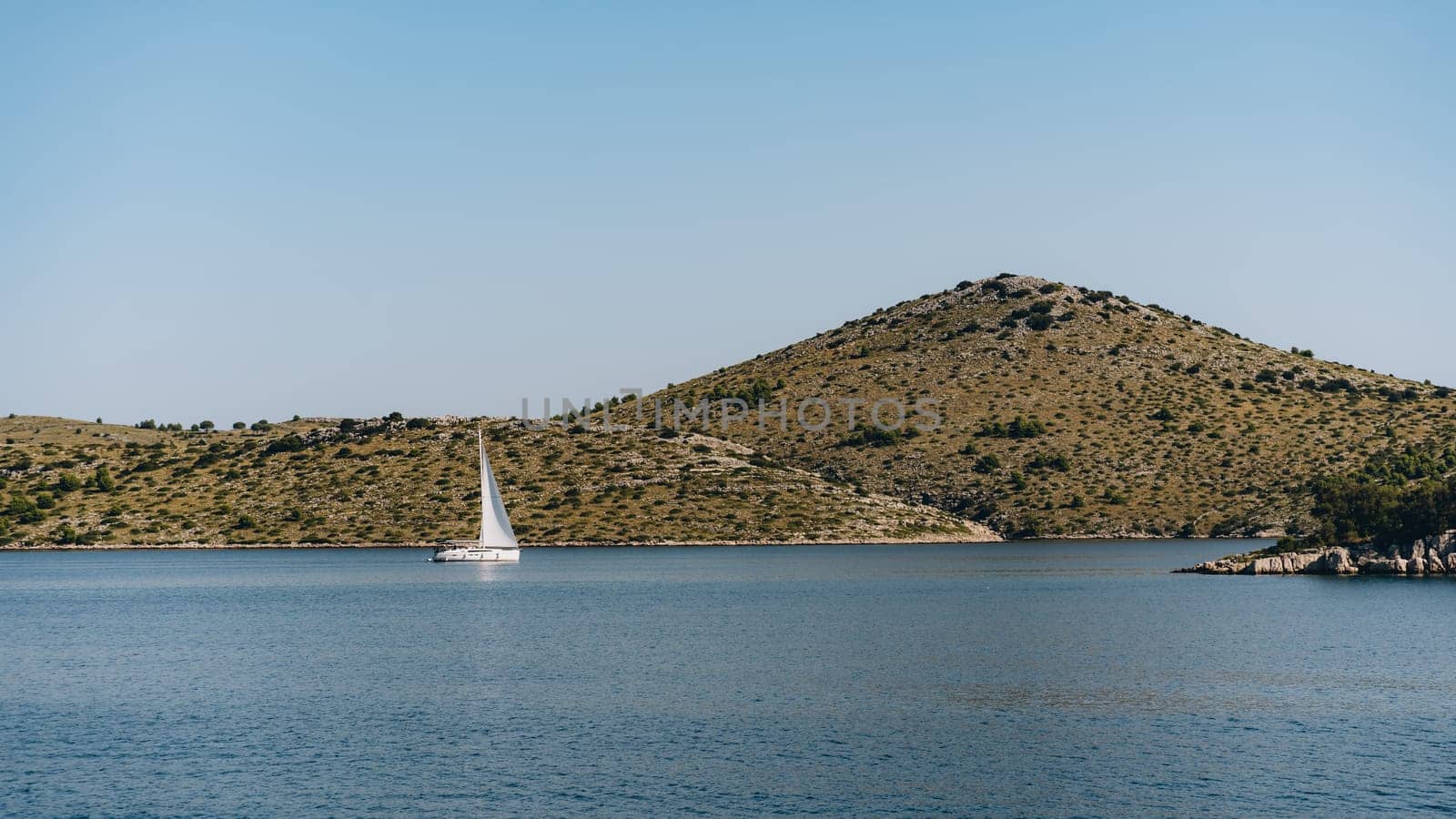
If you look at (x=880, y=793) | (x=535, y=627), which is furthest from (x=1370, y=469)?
(x=880, y=793)

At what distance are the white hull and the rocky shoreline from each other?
64.9m

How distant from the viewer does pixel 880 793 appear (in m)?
42.9

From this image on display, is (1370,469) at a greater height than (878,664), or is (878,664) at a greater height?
(1370,469)

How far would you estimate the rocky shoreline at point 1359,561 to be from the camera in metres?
113

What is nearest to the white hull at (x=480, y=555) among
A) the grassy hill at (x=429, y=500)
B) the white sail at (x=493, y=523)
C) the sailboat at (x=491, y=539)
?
the sailboat at (x=491, y=539)

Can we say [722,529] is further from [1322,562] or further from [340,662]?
[340,662]

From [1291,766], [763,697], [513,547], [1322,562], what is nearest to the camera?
[1291,766]

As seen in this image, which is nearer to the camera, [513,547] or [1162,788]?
[1162,788]

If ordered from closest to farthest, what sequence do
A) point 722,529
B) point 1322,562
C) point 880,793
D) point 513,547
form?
point 880,793 → point 1322,562 → point 513,547 → point 722,529

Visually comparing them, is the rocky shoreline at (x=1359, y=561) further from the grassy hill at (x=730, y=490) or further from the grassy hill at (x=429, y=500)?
the grassy hill at (x=429, y=500)

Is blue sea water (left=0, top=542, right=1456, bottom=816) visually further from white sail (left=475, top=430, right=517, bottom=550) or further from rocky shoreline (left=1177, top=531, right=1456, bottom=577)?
white sail (left=475, top=430, right=517, bottom=550)

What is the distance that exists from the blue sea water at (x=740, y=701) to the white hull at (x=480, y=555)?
33196mm

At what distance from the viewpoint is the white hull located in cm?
14625

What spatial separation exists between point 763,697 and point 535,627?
98.6 ft
